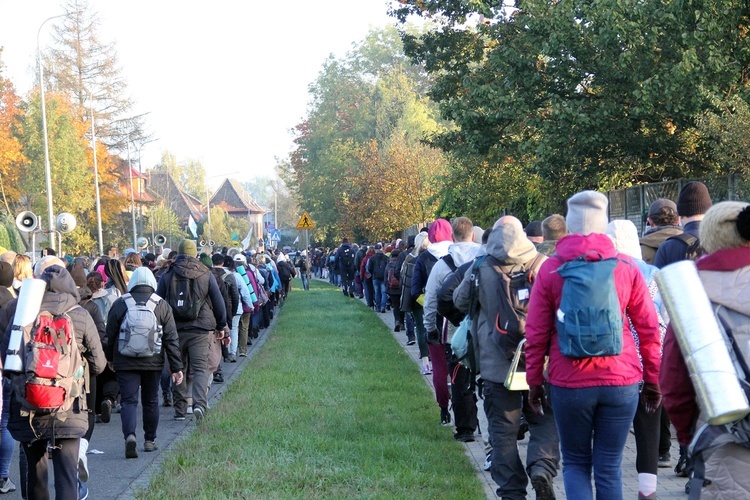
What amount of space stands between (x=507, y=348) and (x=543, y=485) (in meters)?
0.84

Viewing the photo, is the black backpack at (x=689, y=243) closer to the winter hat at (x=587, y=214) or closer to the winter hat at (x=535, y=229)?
the winter hat at (x=587, y=214)

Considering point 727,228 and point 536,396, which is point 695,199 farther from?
point 727,228

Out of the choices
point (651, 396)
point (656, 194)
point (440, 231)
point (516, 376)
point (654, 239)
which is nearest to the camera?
point (651, 396)

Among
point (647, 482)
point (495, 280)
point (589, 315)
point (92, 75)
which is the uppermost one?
point (92, 75)

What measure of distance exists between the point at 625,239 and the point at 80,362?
355cm

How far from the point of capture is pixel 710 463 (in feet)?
12.2

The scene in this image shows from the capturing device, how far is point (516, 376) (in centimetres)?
640

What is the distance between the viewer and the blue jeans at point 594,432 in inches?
204

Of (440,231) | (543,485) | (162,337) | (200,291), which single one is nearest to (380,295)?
(200,291)

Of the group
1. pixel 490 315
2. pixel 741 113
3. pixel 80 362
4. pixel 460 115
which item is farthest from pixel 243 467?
pixel 460 115

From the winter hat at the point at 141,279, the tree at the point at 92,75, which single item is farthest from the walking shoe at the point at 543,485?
the tree at the point at 92,75

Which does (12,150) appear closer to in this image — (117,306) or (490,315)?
(117,306)

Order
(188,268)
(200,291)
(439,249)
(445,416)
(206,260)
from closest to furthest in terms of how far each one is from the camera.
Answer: (439,249) < (445,416) < (188,268) < (200,291) < (206,260)

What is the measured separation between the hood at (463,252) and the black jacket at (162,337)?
8.74 ft
